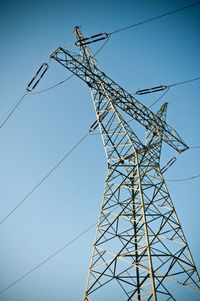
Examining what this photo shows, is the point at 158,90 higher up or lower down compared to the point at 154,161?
higher up

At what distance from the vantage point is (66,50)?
10016 millimetres

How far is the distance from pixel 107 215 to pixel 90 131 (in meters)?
6.46

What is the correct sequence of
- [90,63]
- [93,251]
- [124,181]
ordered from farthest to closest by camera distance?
[90,63] → [124,181] → [93,251]

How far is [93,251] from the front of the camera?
7184 mm

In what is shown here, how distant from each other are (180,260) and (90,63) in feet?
36.6

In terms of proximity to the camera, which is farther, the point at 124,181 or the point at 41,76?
the point at 41,76

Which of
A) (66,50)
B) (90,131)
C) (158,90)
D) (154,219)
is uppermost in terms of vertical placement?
(158,90)

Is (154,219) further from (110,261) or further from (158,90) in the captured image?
(158,90)

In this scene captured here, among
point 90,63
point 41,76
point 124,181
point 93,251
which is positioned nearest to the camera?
point 93,251

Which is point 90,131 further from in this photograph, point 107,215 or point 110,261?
point 110,261

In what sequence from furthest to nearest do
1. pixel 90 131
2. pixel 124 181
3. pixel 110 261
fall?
pixel 90 131
pixel 124 181
pixel 110 261

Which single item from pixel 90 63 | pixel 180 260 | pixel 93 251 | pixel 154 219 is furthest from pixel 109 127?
pixel 180 260

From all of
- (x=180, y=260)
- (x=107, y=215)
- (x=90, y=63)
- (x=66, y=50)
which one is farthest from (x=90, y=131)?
(x=180, y=260)

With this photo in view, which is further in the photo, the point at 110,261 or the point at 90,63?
the point at 90,63
